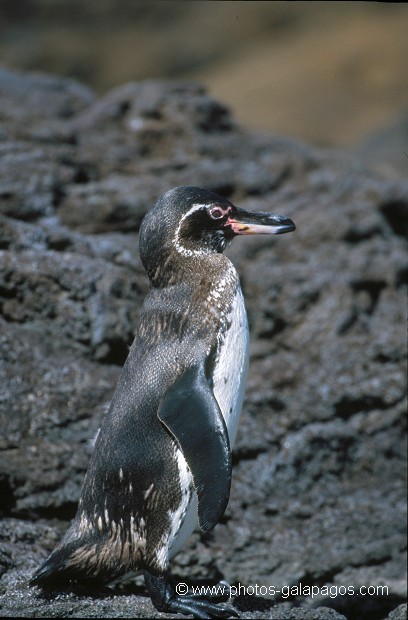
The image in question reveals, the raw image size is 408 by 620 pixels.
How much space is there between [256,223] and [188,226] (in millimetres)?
237

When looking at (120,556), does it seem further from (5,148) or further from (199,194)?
(5,148)

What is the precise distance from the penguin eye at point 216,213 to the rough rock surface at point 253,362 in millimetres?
966

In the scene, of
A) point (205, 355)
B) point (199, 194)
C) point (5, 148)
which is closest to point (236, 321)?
point (205, 355)

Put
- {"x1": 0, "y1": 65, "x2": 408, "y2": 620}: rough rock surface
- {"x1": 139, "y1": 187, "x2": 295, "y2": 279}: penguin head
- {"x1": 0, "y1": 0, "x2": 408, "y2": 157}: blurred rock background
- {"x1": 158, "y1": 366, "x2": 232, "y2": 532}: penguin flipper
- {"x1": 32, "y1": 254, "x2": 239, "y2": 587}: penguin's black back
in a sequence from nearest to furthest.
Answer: {"x1": 158, "y1": 366, "x2": 232, "y2": 532}: penguin flipper, {"x1": 32, "y1": 254, "x2": 239, "y2": 587}: penguin's black back, {"x1": 139, "y1": 187, "x2": 295, "y2": 279}: penguin head, {"x1": 0, "y1": 65, "x2": 408, "y2": 620}: rough rock surface, {"x1": 0, "y1": 0, "x2": 408, "y2": 157}: blurred rock background

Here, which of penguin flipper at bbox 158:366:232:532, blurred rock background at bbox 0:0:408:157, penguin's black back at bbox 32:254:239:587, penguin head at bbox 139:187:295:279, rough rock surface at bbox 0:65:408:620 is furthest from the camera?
blurred rock background at bbox 0:0:408:157

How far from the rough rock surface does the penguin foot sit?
0.20ft

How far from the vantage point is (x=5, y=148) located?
3957 mm

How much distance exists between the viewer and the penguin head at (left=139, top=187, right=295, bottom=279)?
245 cm

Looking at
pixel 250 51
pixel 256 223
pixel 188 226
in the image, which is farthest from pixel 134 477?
pixel 250 51

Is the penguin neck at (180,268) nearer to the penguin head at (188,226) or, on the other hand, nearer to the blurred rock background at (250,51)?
the penguin head at (188,226)

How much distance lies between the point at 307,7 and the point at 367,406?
10907mm

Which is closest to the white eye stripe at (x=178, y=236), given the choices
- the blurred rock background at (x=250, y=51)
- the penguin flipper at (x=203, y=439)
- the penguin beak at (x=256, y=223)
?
the penguin beak at (x=256, y=223)

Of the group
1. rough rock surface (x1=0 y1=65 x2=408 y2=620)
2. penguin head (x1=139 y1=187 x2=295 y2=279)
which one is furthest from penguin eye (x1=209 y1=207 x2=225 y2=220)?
rough rock surface (x1=0 y1=65 x2=408 y2=620)

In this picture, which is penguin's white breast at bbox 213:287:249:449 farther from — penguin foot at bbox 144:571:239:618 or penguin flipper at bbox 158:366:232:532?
penguin foot at bbox 144:571:239:618
